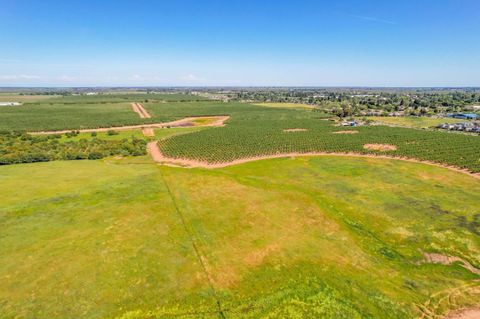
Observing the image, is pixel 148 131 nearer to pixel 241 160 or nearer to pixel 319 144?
pixel 241 160

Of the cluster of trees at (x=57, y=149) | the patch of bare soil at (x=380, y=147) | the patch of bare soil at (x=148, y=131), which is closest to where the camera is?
the cluster of trees at (x=57, y=149)

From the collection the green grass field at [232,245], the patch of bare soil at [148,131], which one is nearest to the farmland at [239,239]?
the green grass field at [232,245]

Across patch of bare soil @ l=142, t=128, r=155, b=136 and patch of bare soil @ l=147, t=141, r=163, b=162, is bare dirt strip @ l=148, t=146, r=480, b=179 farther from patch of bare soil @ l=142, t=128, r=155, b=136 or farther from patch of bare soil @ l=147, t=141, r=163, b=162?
patch of bare soil @ l=142, t=128, r=155, b=136

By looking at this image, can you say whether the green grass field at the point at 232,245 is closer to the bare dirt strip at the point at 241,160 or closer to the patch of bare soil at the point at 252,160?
the bare dirt strip at the point at 241,160

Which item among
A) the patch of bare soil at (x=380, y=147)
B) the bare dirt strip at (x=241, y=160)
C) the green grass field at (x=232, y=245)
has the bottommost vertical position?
the green grass field at (x=232, y=245)

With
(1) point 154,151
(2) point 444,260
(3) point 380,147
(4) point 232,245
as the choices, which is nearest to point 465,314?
→ (2) point 444,260

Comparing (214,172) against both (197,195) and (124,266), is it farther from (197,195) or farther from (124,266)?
(124,266)
